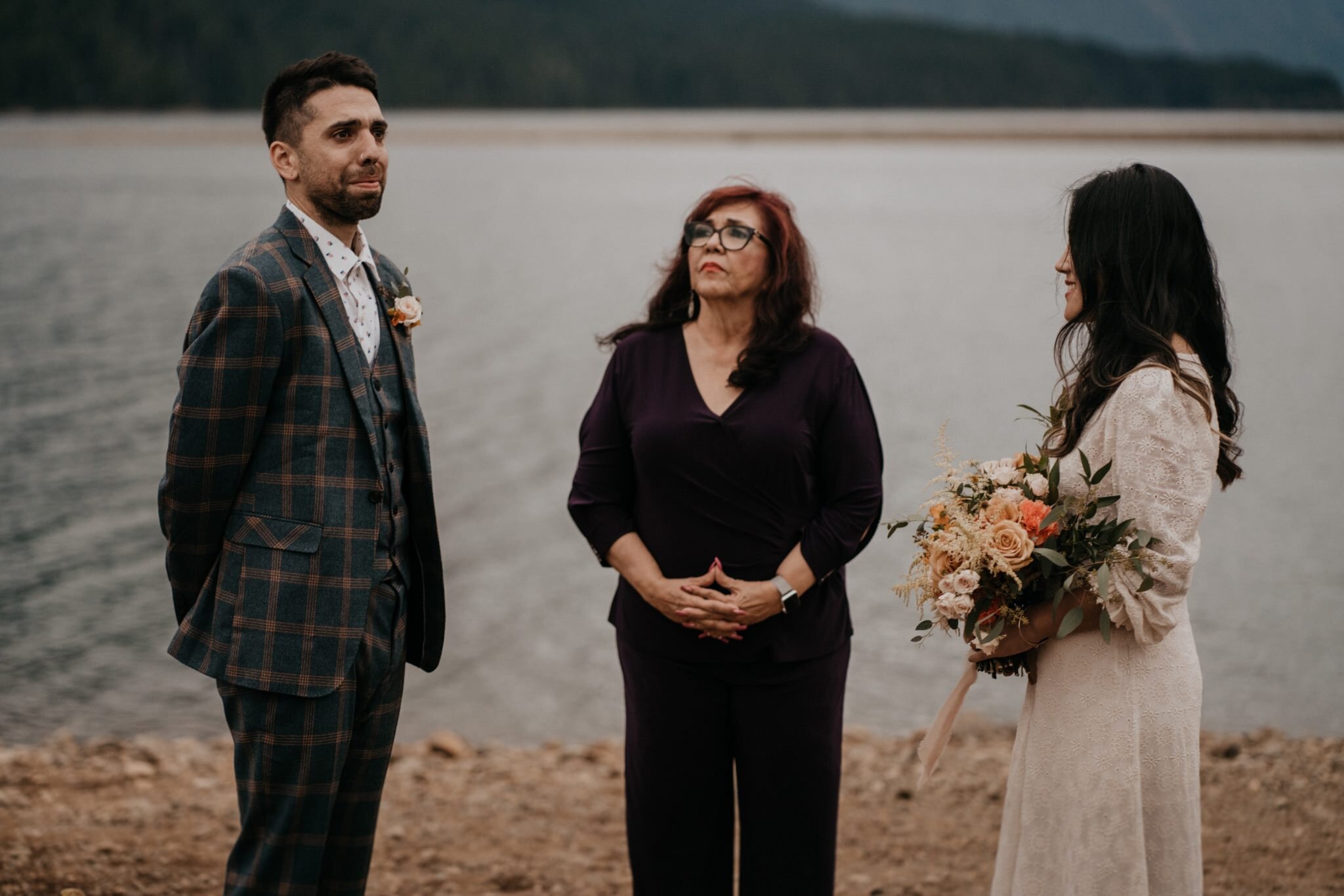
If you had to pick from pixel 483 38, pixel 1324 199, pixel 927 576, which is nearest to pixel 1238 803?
pixel 927 576

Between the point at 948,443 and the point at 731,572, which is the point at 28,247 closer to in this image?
the point at 948,443

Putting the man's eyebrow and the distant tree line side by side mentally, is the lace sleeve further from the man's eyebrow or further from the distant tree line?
the distant tree line

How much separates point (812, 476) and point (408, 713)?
4327mm

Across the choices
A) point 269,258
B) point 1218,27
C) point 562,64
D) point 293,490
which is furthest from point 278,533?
point 1218,27

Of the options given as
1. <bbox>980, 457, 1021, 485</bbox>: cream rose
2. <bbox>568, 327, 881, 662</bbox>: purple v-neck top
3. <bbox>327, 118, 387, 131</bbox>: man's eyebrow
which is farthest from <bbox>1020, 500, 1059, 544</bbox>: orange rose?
<bbox>327, 118, 387, 131</bbox>: man's eyebrow

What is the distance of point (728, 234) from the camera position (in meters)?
3.72

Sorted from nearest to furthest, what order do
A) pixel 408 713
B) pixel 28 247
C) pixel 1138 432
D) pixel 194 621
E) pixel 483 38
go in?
pixel 1138 432
pixel 194 621
pixel 408 713
pixel 28 247
pixel 483 38

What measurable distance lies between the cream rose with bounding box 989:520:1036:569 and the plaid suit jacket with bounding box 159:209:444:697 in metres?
1.47

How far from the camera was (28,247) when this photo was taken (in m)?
27.1

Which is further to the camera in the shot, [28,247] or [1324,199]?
[1324,199]

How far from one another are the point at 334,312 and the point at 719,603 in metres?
1.26

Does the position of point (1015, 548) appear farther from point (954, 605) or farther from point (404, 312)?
point (404, 312)

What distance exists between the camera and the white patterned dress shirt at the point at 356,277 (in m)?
3.19

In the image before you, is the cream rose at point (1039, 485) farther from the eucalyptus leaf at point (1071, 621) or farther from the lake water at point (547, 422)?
the lake water at point (547, 422)
